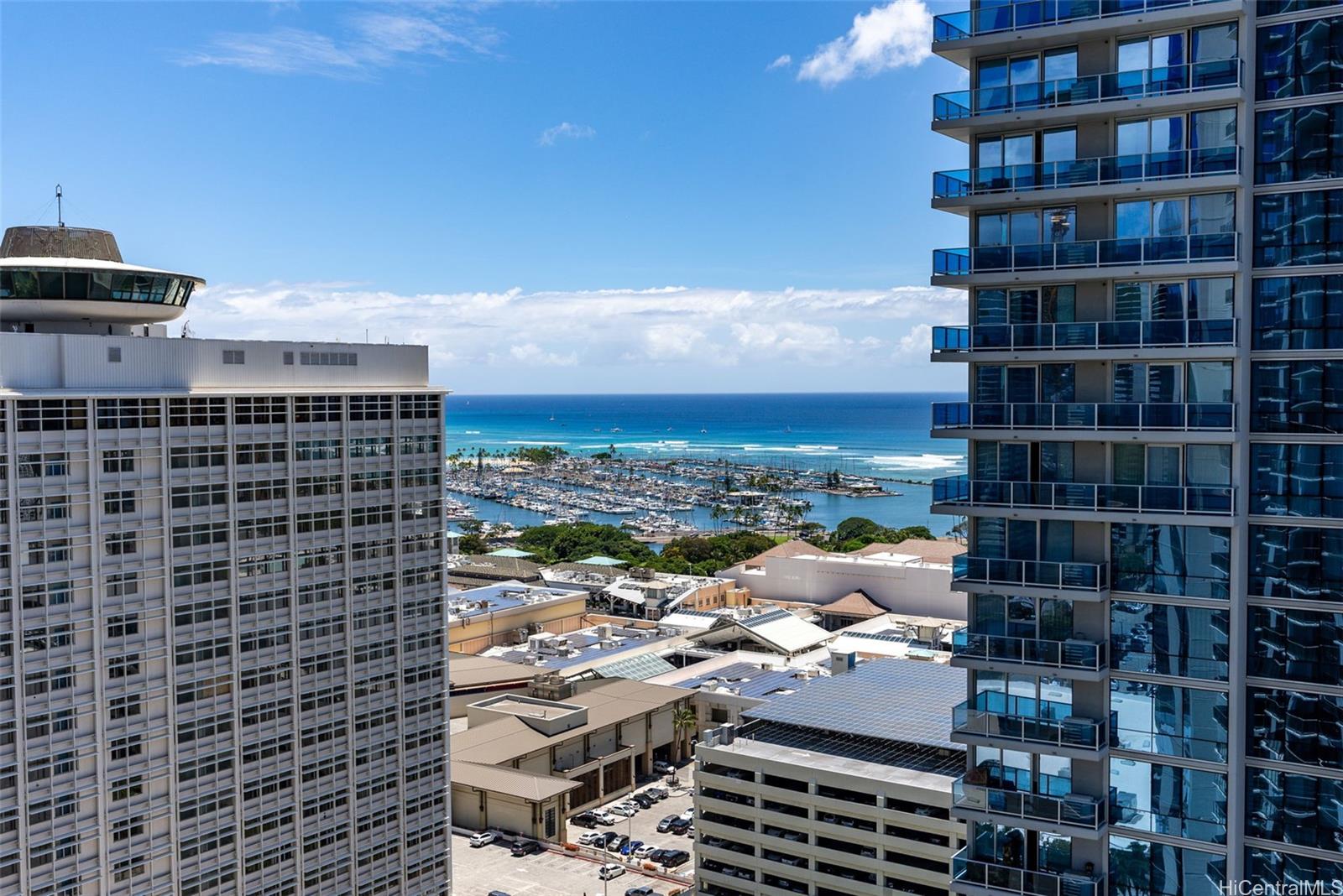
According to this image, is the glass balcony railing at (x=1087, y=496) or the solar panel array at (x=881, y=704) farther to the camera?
the solar panel array at (x=881, y=704)

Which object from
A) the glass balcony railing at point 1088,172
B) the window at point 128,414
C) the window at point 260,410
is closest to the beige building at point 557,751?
the window at point 260,410

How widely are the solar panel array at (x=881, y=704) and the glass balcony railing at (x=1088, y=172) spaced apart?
40.3m

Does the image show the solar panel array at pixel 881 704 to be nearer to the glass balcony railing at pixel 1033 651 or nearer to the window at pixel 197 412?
the window at pixel 197 412

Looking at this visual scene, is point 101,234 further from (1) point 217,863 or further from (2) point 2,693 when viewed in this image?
(1) point 217,863

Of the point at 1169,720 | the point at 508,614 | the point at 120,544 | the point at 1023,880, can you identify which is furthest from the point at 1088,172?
the point at 508,614

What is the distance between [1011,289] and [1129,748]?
414 inches

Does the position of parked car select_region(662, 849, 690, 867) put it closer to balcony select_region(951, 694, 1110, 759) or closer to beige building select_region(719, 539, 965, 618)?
balcony select_region(951, 694, 1110, 759)

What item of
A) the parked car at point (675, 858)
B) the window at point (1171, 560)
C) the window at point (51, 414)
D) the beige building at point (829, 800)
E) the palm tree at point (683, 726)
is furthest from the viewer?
the palm tree at point (683, 726)

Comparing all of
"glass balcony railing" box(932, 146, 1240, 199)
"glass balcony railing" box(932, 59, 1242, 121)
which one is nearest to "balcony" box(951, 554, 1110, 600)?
"glass balcony railing" box(932, 146, 1240, 199)

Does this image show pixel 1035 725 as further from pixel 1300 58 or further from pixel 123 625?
pixel 123 625

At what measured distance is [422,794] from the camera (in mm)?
51375

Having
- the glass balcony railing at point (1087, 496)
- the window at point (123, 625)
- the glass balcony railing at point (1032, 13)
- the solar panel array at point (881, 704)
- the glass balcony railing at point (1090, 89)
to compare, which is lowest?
the solar panel array at point (881, 704)

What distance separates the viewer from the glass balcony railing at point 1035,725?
23.6 meters

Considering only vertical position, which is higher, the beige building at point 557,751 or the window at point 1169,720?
the window at point 1169,720
